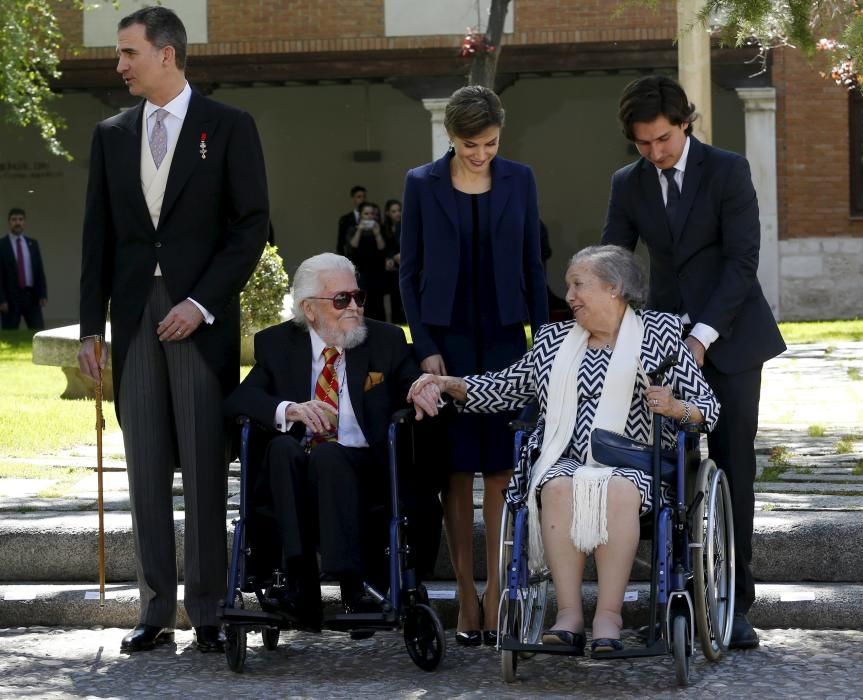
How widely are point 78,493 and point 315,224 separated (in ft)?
60.7

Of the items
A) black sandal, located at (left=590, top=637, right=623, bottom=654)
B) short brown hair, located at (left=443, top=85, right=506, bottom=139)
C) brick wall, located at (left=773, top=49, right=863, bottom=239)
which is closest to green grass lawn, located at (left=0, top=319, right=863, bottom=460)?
short brown hair, located at (left=443, top=85, right=506, bottom=139)

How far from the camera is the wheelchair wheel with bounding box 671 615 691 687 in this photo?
15.5ft

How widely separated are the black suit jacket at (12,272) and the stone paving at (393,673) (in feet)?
53.4

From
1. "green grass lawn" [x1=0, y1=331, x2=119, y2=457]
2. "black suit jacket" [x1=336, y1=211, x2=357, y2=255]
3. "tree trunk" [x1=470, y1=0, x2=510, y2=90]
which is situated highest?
"tree trunk" [x1=470, y1=0, x2=510, y2=90]

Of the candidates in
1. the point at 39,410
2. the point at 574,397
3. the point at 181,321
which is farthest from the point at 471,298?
the point at 39,410

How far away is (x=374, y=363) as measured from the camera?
5531mm

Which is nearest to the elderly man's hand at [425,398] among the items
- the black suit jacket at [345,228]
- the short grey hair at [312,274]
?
the short grey hair at [312,274]

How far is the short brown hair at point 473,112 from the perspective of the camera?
17.4 feet

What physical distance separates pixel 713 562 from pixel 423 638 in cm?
92

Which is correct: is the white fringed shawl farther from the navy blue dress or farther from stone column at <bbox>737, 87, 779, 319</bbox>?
stone column at <bbox>737, 87, 779, 319</bbox>

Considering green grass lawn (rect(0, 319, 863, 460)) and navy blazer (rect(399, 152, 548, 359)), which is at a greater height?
navy blazer (rect(399, 152, 548, 359))

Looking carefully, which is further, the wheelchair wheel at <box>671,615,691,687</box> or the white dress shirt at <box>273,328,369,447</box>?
the white dress shirt at <box>273,328,369,447</box>

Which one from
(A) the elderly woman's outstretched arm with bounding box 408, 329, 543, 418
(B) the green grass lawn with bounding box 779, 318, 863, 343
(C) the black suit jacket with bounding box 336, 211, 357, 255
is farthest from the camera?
(C) the black suit jacket with bounding box 336, 211, 357, 255

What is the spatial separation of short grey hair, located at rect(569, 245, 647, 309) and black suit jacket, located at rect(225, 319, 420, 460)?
0.71 metres
